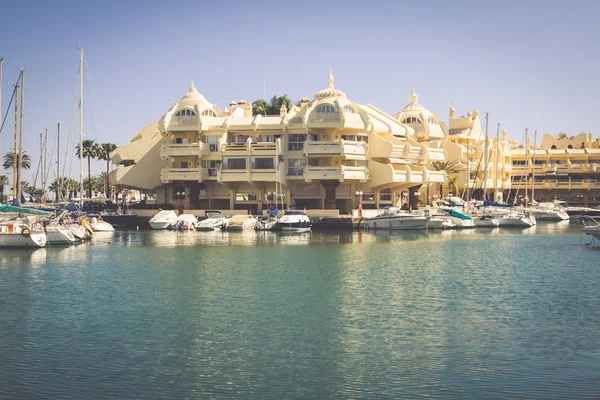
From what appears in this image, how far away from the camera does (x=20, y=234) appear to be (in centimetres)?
6019

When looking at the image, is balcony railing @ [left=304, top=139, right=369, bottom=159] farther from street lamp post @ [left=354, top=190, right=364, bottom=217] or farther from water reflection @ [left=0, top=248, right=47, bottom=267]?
water reflection @ [left=0, top=248, right=47, bottom=267]

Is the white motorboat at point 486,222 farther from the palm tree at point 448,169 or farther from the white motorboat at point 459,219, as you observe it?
the palm tree at point 448,169

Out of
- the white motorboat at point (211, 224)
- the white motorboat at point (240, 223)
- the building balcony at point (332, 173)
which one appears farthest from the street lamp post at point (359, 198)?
the white motorboat at point (211, 224)

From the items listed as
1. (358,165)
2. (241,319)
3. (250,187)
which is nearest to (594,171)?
(358,165)

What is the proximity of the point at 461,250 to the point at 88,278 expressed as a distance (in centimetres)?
3325

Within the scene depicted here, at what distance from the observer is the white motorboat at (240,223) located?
88.9m

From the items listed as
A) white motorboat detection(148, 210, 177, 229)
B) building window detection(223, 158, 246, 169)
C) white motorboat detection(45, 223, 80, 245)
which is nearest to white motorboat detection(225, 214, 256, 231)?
white motorboat detection(148, 210, 177, 229)

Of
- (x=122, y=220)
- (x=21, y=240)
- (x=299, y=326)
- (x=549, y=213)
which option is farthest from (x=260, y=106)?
(x=299, y=326)

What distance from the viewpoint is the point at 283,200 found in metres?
102

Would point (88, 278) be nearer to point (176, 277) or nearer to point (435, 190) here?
point (176, 277)

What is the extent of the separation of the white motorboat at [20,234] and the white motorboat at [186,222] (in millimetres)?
28045

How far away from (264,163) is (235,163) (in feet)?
13.7

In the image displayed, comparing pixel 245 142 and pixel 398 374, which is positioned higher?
pixel 245 142

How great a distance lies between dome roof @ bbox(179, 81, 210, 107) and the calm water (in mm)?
50556
